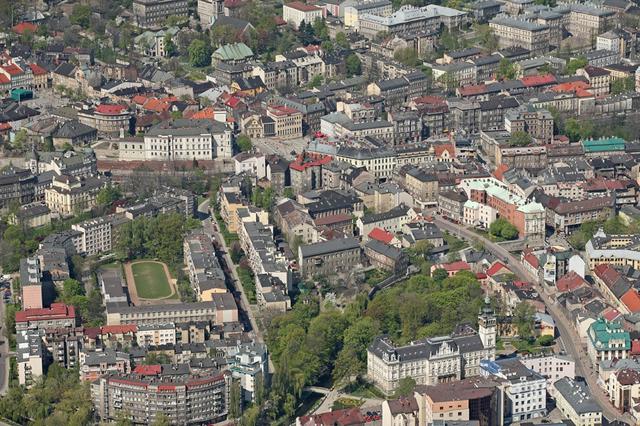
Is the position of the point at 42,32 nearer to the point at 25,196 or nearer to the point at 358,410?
the point at 25,196

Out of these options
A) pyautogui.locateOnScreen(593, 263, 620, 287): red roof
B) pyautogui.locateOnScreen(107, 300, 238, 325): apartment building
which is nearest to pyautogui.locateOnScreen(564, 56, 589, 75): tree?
pyautogui.locateOnScreen(593, 263, 620, 287): red roof

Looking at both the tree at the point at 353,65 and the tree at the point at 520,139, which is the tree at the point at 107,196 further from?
the tree at the point at 353,65

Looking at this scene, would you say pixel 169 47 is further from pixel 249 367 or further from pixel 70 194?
pixel 249 367

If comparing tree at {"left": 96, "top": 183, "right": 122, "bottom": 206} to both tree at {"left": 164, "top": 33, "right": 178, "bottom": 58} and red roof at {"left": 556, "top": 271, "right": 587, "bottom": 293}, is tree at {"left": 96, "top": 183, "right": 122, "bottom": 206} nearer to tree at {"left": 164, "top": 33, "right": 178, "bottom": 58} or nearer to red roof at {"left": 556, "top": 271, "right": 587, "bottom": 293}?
red roof at {"left": 556, "top": 271, "right": 587, "bottom": 293}

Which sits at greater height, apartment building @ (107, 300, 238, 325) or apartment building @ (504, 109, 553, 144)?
apartment building @ (107, 300, 238, 325)

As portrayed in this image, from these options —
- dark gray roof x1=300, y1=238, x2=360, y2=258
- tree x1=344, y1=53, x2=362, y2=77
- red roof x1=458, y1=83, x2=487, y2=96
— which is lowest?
tree x1=344, y1=53, x2=362, y2=77

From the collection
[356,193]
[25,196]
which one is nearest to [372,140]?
[356,193]
